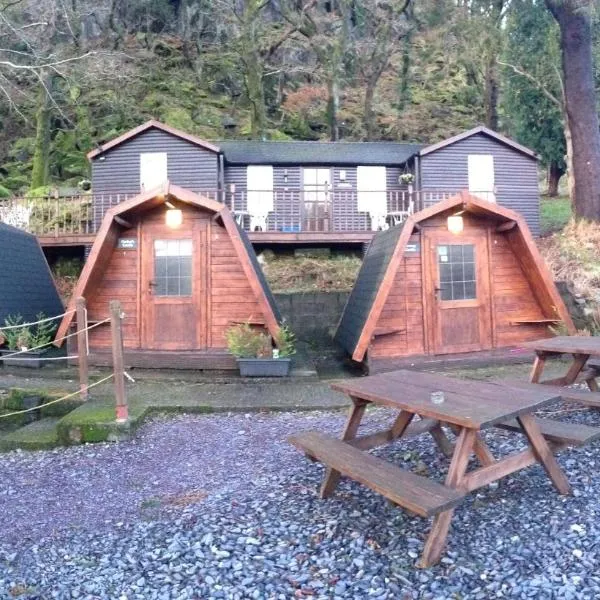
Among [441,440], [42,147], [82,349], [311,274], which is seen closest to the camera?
[441,440]

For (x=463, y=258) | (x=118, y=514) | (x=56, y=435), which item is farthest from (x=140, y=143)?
(x=118, y=514)

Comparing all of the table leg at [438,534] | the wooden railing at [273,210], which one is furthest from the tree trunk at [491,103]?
the table leg at [438,534]

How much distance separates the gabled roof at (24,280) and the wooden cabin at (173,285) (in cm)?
206

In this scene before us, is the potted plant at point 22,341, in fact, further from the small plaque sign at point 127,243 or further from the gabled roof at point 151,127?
the gabled roof at point 151,127

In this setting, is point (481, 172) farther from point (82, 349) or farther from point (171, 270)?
point (82, 349)

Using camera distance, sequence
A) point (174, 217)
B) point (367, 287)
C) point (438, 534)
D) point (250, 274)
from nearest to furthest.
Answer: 1. point (438, 534)
2. point (250, 274)
3. point (174, 217)
4. point (367, 287)

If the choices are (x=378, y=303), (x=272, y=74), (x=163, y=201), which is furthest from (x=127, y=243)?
(x=272, y=74)

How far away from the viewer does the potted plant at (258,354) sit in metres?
7.66

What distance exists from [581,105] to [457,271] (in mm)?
7991

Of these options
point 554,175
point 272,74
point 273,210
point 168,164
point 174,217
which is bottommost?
point 174,217

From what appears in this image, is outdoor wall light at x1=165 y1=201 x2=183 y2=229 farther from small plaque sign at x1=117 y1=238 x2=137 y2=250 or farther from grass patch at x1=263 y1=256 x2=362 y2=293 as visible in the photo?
grass patch at x1=263 y1=256 x2=362 y2=293

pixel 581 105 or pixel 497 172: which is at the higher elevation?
pixel 581 105

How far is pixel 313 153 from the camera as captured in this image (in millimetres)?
18500

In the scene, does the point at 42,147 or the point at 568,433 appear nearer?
the point at 568,433
